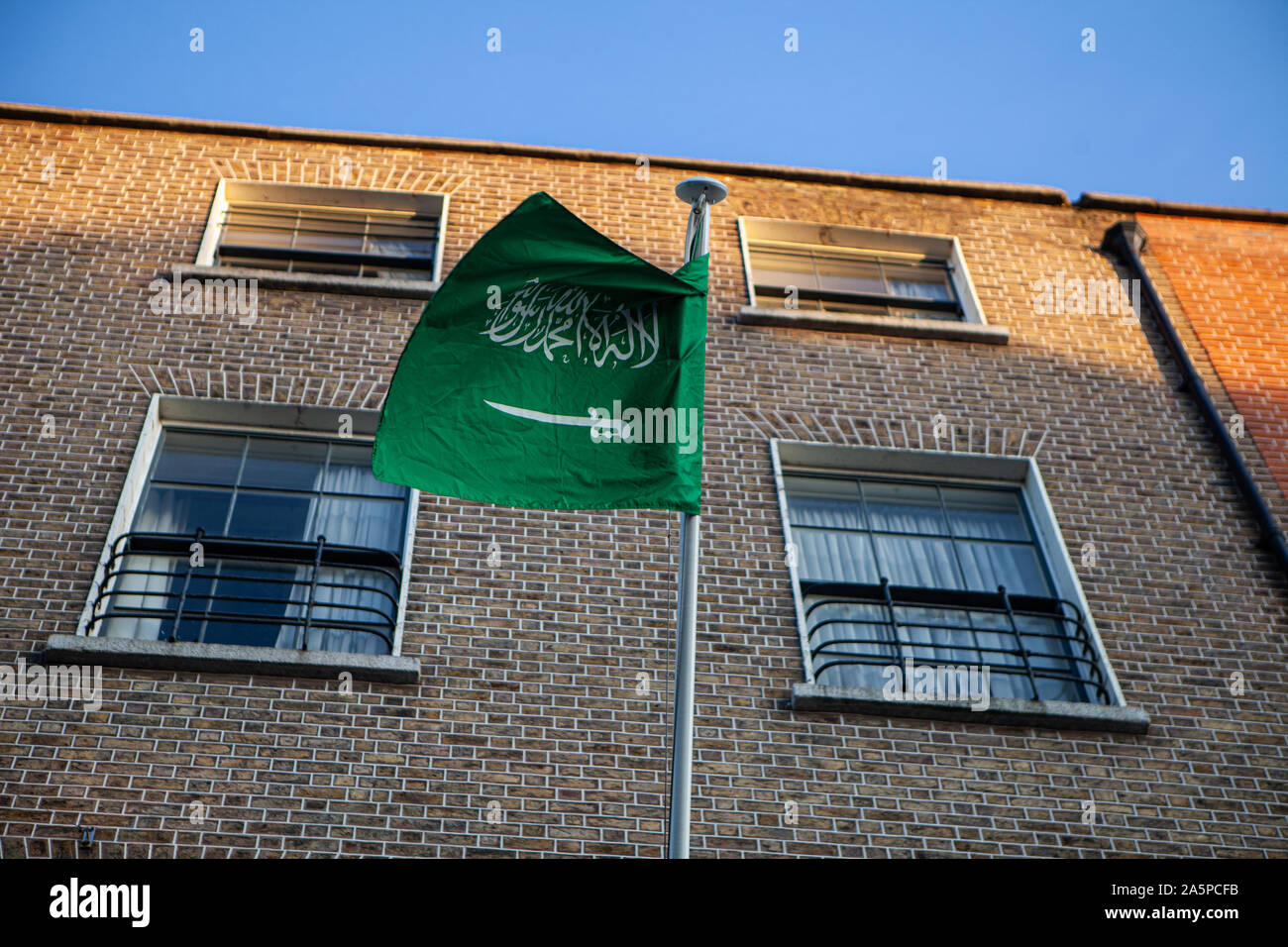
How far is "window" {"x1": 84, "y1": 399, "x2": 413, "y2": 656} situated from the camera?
328 inches

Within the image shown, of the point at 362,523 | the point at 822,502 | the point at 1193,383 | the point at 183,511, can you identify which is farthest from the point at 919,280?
the point at 183,511

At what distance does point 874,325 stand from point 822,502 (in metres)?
1.90

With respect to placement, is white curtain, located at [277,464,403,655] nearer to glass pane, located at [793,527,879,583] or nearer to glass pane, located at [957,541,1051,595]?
glass pane, located at [793,527,879,583]

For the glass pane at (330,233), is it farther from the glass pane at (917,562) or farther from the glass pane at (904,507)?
the glass pane at (917,562)

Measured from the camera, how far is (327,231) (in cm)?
1186

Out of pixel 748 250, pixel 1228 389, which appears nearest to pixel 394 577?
pixel 748 250

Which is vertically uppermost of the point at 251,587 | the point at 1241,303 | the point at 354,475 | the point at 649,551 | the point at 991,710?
the point at 1241,303

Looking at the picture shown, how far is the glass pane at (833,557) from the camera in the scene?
30.5 ft

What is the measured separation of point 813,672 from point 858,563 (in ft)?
4.01

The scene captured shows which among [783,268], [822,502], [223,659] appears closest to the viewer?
[223,659]

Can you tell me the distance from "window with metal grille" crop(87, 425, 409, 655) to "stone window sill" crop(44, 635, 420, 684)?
0.61 feet

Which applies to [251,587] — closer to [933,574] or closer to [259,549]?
[259,549]

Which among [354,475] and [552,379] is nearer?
[552,379]

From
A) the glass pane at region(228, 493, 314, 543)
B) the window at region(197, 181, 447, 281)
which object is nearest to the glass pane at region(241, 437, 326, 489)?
the glass pane at region(228, 493, 314, 543)
